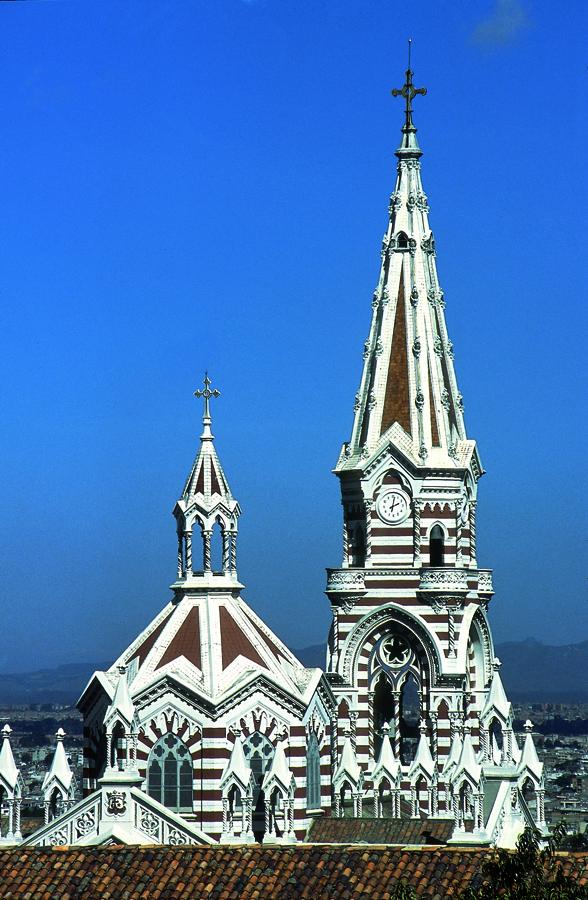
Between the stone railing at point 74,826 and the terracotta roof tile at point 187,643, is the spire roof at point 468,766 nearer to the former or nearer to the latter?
the terracotta roof tile at point 187,643

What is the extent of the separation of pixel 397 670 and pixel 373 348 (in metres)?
8.94

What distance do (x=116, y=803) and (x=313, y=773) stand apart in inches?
334

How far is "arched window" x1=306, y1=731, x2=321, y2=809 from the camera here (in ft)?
209

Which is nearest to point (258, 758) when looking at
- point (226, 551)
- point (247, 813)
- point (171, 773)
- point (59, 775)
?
point (171, 773)

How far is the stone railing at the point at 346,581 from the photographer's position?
232 ft

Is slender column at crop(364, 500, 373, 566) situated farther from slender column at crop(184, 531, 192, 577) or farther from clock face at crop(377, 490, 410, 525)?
slender column at crop(184, 531, 192, 577)

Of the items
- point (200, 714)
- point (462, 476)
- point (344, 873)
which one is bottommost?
point (344, 873)

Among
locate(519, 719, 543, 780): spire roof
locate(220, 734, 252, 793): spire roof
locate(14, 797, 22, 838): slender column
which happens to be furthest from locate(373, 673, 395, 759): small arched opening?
locate(14, 797, 22, 838): slender column

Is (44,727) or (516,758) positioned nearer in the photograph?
(516,758)

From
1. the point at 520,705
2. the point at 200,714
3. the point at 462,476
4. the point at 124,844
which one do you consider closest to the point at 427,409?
the point at 462,476

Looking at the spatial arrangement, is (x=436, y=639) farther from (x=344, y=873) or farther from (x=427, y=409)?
(x=344, y=873)

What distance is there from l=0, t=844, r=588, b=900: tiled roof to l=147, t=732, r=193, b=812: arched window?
10.4m

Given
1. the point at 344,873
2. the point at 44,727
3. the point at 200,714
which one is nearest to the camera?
the point at 344,873

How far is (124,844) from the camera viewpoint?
178ft
